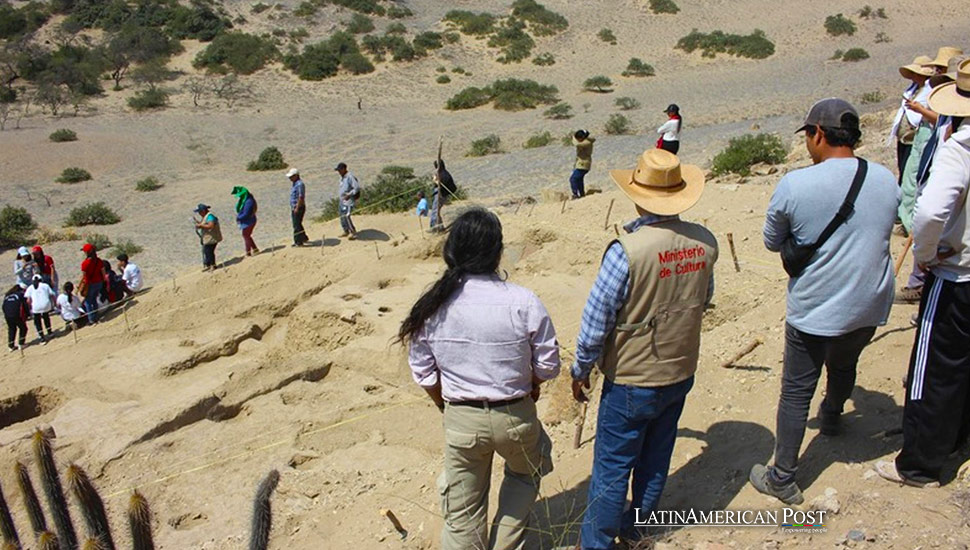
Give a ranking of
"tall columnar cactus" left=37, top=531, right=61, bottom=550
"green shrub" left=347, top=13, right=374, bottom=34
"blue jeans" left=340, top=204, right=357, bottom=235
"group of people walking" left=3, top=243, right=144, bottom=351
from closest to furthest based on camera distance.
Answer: "tall columnar cactus" left=37, top=531, right=61, bottom=550
"group of people walking" left=3, top=243, right=144, bottom=351
"blue jeans" left=340, top=204, right=357, bottom=235
"green shrub" left=347, top=13, right=374, bottom=34

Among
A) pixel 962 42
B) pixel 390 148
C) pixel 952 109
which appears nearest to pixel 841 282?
pixel 952 109

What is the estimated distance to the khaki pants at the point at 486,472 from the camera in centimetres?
317

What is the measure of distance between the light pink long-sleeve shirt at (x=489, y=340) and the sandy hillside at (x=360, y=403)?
69cm

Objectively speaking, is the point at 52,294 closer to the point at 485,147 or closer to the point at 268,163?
the point at 268,163

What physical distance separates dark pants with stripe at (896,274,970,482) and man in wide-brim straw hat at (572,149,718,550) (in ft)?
3.09

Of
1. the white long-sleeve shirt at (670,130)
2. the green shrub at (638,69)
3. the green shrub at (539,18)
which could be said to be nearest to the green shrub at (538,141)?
A: the white long-sleeve shirt at (670,130)

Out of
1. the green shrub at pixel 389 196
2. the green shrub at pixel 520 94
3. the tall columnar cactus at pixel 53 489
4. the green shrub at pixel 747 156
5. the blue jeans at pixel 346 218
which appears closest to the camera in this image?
the tall columnar cactus at pixel 53 489

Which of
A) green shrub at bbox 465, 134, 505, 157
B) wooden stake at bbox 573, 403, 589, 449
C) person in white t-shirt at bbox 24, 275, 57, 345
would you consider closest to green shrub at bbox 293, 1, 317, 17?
green shrub at bbox 465, 134, 505, 157

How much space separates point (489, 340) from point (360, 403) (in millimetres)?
4239

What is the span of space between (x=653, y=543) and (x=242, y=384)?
5.52m

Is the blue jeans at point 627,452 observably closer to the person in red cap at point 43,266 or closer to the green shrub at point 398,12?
the person in red cap at point 43,266

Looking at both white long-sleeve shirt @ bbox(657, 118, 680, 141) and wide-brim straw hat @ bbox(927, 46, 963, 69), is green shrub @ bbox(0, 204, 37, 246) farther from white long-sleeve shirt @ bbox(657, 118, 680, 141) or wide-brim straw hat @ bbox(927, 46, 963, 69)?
wide-brim straw hat @ bbox(927, 46, 963, 69)

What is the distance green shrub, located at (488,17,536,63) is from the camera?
33844 mm

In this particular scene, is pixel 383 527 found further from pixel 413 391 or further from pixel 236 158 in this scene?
pixel 236 158
